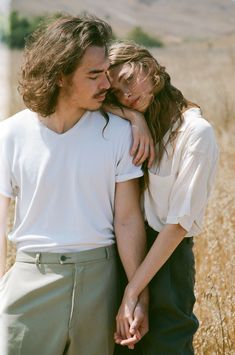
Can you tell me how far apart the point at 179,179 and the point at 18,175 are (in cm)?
48

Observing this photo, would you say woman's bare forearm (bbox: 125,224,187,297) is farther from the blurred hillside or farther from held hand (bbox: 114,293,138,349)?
the blurred hillside

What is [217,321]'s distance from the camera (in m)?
2.98

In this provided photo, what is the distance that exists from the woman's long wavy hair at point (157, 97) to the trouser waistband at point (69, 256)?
0.31 metres

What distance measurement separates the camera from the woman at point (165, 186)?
7.41ft

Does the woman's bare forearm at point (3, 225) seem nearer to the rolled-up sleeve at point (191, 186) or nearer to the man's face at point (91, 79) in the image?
the man's face at point (91, 79)

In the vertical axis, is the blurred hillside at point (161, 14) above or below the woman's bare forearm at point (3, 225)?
below

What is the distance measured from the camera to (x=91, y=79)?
2.25 meters

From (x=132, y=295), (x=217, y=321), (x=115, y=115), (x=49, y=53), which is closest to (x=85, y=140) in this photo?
(x=115, y=115)

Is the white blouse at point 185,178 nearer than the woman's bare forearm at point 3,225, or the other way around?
the white blouse at point 185,178

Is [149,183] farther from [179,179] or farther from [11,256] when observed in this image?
[11,256]

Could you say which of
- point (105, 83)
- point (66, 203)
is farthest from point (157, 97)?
point (66, 203)

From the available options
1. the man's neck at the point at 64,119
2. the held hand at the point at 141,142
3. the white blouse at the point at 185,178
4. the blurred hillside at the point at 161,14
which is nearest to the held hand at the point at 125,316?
the white blouse at the point at 185,178

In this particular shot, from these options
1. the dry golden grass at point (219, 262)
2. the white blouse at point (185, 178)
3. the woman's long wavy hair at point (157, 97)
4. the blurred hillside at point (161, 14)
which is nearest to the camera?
the white blouse at point (185, 178)

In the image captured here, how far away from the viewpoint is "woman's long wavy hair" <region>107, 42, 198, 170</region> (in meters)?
2.33
